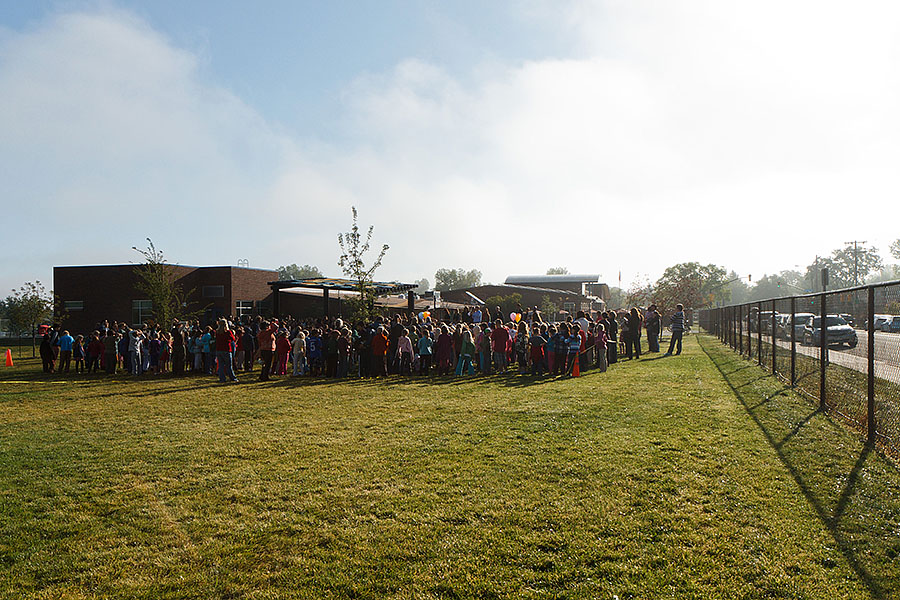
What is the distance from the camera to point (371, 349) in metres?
17.1

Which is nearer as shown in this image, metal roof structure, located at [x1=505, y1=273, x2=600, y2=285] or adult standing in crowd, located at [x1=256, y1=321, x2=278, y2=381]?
adult standing in crowd, located at [x1=256, y1=321, x2=278, y2=381]

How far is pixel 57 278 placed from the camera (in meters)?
45.4

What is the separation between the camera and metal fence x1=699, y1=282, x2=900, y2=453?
701 centimetres

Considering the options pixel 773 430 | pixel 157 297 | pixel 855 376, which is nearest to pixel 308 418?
pixel 773 430

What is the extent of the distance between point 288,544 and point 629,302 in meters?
40.5

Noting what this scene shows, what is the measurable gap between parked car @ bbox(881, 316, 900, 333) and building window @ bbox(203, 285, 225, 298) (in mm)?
47633

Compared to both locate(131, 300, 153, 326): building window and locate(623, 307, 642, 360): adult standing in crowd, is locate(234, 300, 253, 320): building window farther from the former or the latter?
locate(623, 307, 642, 360): adult standing in crowd

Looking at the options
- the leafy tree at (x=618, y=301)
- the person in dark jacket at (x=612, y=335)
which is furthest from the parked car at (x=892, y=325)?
the leafy tree at (x=618, y=301)

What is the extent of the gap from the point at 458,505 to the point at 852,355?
732 cm

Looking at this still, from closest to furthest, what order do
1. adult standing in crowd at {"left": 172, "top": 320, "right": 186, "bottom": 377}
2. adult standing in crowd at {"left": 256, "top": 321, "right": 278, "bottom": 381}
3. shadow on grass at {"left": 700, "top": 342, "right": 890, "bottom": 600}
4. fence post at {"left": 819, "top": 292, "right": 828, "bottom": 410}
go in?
shadow on grass at {"left": 700, "top": 342, "right": 890, "bottom": 600} < fence post at {"left": 819, "top": 292, "right": 828, "bottom": 410} < adult standing in crowd at {"left": 256, "top": 321, "right": 278, "bottom": 381} < adult standing in crowd at {"left": 172, "top": 320, "right": 186, "bottom": 377}

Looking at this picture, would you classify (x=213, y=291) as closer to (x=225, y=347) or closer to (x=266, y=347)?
(x=225, y=347)

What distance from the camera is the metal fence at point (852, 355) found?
7.01 meters

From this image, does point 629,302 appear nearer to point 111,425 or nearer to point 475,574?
point 111,425

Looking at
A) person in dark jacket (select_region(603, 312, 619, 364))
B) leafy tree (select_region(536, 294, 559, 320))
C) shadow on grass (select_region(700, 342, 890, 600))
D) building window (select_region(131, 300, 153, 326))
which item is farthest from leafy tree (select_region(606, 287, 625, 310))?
building window (select_region(131, 300, 153, 326))
